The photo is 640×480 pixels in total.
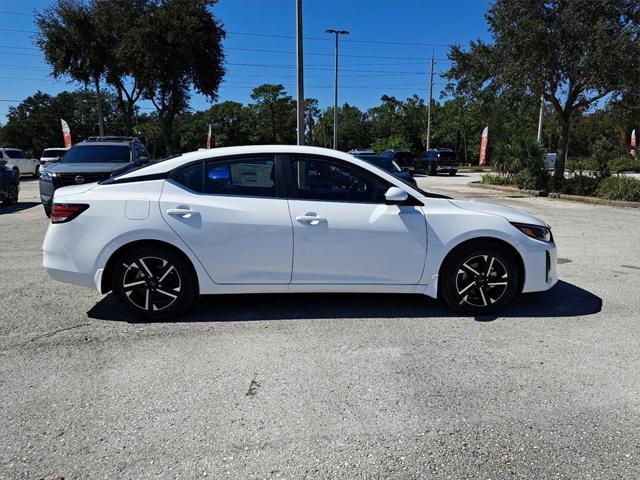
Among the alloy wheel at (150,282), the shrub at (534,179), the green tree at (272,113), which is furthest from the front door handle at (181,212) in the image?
the green tree at (272,113)

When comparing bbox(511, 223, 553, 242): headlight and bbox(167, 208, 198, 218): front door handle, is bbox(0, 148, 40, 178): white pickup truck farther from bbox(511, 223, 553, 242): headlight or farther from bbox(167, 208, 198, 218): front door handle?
bbox(511, 223, 553, 242): headlight

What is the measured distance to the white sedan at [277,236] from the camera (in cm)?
445

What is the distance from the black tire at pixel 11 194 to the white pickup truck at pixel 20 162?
42.5 ft

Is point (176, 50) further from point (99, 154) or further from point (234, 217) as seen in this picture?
point (234, 217)

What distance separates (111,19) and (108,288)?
29581 millimetres

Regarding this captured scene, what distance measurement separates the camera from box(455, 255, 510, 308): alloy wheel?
468cm

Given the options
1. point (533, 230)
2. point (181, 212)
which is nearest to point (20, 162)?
point (181, 212)

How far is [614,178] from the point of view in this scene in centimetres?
1566

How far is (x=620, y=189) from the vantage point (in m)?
14.9

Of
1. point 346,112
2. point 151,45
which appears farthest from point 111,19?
point 346,112

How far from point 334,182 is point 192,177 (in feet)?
4.33

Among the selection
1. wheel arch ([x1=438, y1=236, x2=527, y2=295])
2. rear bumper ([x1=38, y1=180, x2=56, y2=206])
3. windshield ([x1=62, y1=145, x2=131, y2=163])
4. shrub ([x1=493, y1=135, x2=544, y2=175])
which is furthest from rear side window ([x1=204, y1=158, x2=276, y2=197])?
shrub ([x1=493, y1=135, x2=544, y2=175])

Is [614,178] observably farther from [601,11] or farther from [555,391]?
[555,391]

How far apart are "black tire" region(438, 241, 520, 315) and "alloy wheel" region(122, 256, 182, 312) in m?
2.50
